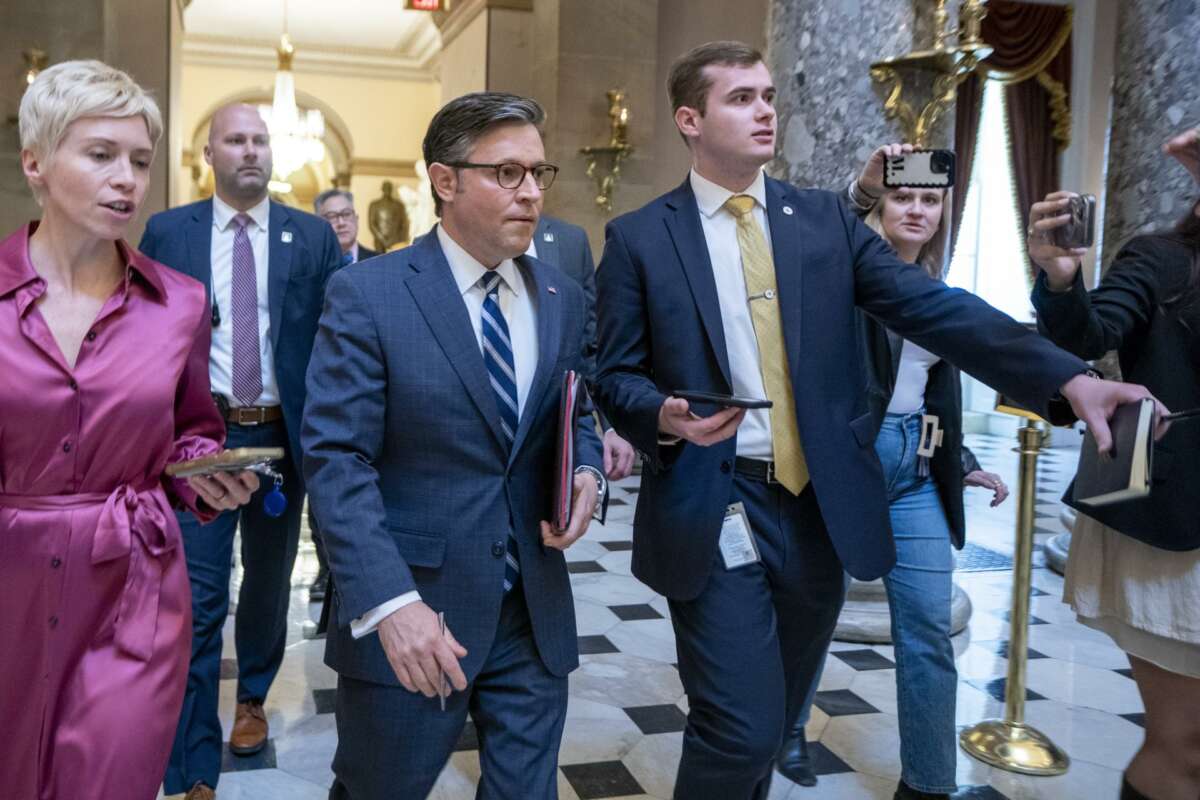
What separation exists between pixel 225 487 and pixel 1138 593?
1978mm

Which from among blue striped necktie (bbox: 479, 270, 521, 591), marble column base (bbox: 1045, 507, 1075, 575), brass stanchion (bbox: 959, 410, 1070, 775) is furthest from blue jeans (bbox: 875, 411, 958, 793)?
marble column base (bbox: 1045, 507, 1075, 575)

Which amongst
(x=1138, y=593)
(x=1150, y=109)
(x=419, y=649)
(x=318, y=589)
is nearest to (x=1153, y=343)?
(x=1138, y=593)

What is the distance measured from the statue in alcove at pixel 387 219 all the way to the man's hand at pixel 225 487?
1889 cm

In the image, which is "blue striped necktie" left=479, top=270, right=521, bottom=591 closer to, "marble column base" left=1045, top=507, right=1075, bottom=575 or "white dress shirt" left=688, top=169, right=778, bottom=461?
"white dress shirt" left=688, top=169, right=778, bottom=461

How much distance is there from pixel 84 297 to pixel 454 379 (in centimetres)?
73

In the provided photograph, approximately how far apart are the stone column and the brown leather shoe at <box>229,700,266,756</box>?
10.5 ft

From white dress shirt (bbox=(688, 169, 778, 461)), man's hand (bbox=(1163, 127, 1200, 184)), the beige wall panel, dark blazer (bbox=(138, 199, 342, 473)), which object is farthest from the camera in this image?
the beige wall panel

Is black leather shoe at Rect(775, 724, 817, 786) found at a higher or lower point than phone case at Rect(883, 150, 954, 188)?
lower

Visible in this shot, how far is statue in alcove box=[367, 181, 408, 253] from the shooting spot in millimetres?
20906

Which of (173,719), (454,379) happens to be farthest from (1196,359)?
(173,719)

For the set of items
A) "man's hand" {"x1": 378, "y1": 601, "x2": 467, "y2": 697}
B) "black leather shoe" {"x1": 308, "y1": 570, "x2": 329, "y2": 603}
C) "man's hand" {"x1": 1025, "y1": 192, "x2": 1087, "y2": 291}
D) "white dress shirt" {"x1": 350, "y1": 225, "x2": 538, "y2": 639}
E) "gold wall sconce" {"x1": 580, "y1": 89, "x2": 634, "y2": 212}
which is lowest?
"black leather shoe" {"x1": 308, "y1": 570, "x2": 329, "y2": 603}

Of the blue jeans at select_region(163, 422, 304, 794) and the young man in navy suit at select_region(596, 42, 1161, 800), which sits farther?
the blue jeans at select_region(163, 422, 304, 794)

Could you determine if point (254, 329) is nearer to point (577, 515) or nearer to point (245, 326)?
point (245, 326)

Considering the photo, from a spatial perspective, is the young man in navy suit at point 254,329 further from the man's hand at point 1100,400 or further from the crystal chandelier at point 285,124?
the crystal chandelier at point 285,124
